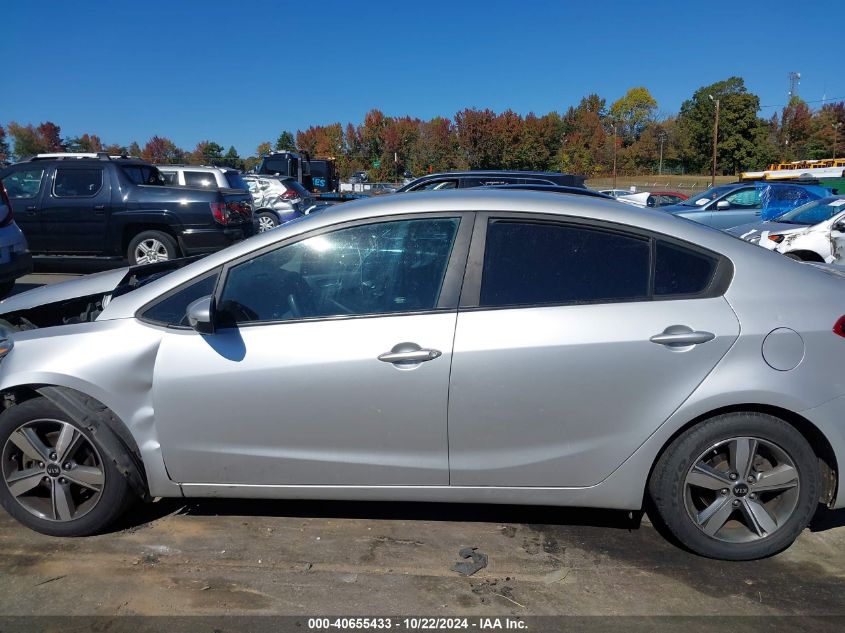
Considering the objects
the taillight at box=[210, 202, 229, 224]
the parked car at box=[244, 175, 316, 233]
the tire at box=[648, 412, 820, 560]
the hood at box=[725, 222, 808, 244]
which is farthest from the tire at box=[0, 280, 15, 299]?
the hood at box=[725, 222, 808, 244]

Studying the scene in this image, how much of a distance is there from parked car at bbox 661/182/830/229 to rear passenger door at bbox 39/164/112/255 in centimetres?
1209

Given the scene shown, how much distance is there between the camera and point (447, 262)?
3.01 meters

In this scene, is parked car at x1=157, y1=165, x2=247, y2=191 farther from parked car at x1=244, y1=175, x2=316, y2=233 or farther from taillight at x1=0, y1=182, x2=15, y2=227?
taillight at x1=0, y1=182, x2=15, y2=227

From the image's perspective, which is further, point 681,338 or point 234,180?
point 234,180

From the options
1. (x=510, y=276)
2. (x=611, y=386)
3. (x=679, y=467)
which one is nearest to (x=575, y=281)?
(x=510, y=276)

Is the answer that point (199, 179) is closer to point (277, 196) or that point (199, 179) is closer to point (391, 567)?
point (277, 196)

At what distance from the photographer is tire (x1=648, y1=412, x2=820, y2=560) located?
289 cm

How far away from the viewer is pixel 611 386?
112 inches

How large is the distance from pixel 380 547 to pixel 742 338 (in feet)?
6.27

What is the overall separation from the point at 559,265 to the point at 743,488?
1.29 meters

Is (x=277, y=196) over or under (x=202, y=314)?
under

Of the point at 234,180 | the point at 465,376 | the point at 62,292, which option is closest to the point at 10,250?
the point at 62,292

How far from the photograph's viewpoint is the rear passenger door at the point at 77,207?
403 inches

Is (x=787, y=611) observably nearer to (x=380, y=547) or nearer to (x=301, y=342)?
(x=380, y=547)
